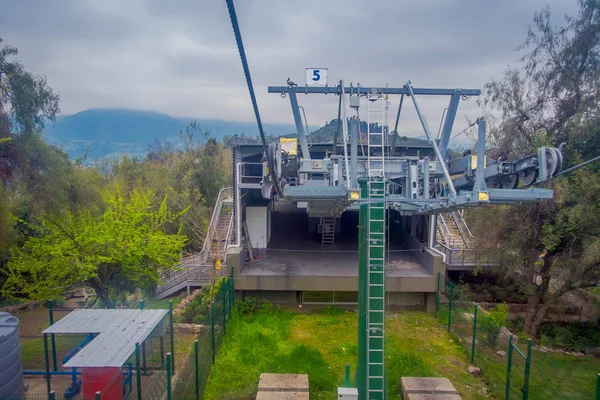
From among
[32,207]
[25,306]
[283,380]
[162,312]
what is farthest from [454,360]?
[25,306]

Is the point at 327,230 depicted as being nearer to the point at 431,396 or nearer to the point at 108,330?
the point at 431,396

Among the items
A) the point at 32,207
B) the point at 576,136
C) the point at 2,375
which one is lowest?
the point at 2,375

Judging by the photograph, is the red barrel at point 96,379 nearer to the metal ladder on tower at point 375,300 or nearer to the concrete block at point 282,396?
the concrete block at point 282,396

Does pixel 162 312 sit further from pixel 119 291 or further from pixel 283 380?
pixel 119 291

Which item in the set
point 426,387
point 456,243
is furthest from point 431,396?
point 456,243

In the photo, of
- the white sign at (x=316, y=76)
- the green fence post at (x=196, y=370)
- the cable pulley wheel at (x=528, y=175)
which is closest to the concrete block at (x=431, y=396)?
the green fence post at (x=196, y=370)

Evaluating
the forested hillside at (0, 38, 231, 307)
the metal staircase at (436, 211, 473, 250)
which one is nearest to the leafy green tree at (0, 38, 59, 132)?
the forested hillside at (0, 38, 231, 307)
